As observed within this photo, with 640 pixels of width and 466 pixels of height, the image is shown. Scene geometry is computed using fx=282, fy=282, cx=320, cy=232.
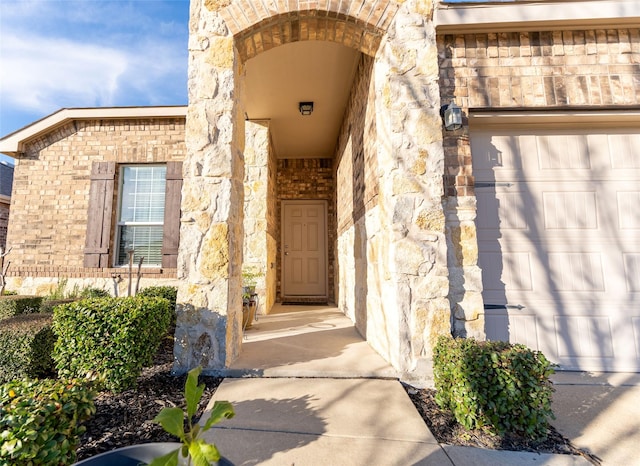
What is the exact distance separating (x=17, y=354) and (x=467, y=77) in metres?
4.04

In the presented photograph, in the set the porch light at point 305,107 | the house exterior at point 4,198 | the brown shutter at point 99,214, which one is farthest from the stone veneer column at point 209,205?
the house exterior at point 4,198

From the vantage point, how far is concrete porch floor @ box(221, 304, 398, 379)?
208cm

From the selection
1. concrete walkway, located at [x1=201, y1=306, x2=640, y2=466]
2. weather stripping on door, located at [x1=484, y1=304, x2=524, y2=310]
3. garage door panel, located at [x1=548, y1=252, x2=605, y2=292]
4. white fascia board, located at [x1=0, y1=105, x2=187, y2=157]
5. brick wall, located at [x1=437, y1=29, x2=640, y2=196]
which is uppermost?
white fascia board, located at [x1=0, y1=105, x2=187, y2=157]

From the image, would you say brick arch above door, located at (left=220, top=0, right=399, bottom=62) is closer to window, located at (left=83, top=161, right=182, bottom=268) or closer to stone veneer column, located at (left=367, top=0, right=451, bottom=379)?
stone veneer column, located at (left=367, top=0, right=451, bottom=379)

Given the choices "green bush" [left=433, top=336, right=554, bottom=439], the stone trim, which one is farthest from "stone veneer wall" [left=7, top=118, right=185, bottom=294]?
"green bush" [left=433, top=336, right=554, bottom=439]

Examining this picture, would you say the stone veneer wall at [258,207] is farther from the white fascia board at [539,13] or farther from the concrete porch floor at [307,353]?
the white fascia board at [539,13]

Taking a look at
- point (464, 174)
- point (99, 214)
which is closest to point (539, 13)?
point (464, 174)

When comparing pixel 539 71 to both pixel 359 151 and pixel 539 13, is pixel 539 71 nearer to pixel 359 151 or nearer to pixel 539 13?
pixel 539 13

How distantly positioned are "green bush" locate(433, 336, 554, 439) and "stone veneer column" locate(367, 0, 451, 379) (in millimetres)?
477

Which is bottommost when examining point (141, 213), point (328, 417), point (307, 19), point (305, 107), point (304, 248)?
point (328, 417)

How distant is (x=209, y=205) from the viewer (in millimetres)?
2205

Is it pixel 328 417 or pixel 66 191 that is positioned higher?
pixel 66 191

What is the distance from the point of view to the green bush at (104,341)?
5.81 ft

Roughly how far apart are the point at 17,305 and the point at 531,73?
596cm
